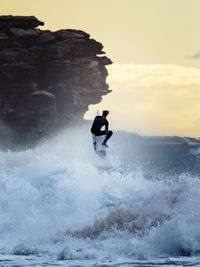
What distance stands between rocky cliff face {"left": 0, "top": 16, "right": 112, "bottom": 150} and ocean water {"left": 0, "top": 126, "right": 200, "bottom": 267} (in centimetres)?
5481

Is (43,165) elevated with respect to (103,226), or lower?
elevated

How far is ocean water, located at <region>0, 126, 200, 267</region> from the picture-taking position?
786 cm

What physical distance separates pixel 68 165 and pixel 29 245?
20.4ft

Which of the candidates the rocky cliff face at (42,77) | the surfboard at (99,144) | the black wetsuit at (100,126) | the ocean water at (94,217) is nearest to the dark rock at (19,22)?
the rocky cliff face at (42,77)

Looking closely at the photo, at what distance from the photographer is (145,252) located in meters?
7.83

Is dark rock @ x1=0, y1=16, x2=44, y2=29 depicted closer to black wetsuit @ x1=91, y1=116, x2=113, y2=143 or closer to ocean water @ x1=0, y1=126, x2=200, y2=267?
black wetsuit @ x1=91, y1=116, x2=113, y2=143

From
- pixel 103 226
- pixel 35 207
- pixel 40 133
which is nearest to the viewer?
pixel 103 226

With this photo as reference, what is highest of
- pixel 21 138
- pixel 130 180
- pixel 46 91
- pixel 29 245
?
pixel 46 91

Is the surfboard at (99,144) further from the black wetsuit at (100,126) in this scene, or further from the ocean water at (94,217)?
the ocean water at (94,217)

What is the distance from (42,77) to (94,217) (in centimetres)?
6621

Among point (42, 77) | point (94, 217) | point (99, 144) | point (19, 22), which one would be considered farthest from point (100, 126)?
point (19, 22)

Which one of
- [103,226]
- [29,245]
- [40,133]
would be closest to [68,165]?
[103,226]

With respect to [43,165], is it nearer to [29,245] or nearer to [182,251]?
[29,245]

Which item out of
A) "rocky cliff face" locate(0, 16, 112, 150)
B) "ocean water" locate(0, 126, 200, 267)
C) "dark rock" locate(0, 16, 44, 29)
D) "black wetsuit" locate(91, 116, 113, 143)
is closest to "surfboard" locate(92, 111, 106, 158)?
"black wetsuit" locate(91, 116, 113, 143)
